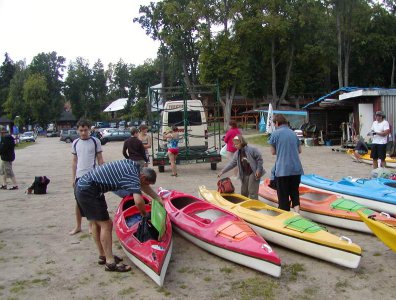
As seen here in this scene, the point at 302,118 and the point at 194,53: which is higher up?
the point at 194,53

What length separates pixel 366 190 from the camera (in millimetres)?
7594

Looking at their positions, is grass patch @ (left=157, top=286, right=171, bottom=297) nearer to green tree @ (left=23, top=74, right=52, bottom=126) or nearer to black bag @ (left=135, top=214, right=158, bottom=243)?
black bag @ (left=135, top=214, right=158, bottom=243)

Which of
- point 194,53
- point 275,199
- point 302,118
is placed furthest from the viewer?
point 194,53

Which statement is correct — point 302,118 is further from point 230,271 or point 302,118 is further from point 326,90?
point 230,271

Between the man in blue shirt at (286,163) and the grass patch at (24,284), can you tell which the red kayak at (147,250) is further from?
the man in blue shirt at (286,163)

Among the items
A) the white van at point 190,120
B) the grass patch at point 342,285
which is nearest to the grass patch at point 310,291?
the grass patch at point 342,285

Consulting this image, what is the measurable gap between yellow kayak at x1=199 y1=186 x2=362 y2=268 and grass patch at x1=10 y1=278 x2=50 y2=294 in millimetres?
2933

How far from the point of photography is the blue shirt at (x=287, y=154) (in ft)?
21.0

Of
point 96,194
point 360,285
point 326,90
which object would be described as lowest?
point 360,285

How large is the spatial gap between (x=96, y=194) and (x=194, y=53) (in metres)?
39.7

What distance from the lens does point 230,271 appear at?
5090 millimetres

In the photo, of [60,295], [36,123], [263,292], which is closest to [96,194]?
Answer: [60,295]

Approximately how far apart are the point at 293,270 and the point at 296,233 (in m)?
0.55

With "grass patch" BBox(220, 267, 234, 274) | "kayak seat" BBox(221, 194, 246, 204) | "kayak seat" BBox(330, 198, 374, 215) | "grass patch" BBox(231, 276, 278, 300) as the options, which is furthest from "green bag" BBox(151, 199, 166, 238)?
"kayak seat" BBox(330, 198, 374, 215)
